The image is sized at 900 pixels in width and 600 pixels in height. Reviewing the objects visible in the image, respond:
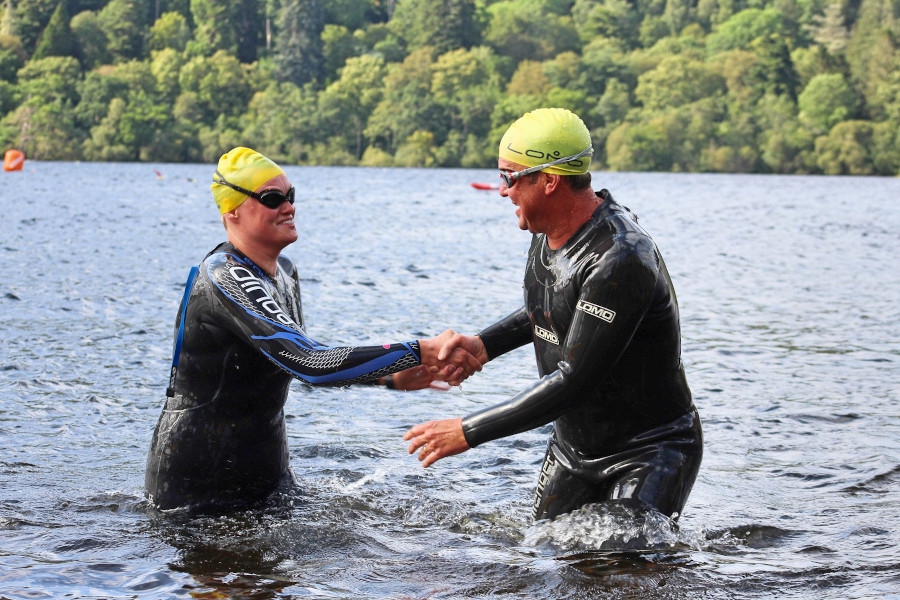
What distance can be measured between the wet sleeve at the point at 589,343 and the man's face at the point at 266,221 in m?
1.62

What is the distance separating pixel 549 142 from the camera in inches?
256

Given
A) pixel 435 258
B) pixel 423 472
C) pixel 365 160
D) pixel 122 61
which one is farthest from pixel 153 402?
pixel 122 61

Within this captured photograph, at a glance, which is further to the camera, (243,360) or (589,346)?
(243,360)

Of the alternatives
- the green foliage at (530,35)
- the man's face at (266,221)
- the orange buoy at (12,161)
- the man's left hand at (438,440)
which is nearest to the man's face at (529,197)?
the man's left hand at (438,440)

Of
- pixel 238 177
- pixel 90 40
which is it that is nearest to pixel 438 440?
pixel 238 177

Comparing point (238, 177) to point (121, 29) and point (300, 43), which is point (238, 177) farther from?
point (121, 29)

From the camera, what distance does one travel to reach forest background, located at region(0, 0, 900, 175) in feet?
426

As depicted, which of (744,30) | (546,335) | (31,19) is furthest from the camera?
(744,30)

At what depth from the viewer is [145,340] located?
18172 mm

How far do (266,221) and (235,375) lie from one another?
90cm

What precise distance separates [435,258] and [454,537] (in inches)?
1063

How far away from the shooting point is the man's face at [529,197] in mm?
6570

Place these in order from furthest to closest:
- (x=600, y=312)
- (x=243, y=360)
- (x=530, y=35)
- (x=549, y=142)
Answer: (x=530, y=35) < (x=243, y=360) < (x=549, y=142) < (x=600, y=312)

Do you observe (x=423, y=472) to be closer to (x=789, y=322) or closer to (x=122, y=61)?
(x=789, y=322)
